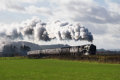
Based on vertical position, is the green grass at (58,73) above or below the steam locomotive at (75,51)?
below

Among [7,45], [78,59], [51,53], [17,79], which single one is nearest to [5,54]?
[7,45]

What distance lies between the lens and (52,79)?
20.7 m

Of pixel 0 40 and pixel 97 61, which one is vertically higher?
pixel 0 40

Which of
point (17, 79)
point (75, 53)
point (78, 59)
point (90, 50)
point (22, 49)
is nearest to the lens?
point (17, 79)

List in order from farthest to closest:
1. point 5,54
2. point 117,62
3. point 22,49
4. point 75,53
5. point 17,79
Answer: point 22,49
point 5,54
point 75,53
point 117,62
point 17,79

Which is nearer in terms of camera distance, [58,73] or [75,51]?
[58,73]

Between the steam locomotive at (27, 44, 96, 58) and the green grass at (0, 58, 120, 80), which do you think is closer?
the green grass at (0, 58, 120, 80)

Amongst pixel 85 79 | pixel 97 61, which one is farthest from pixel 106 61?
pixel 85 79

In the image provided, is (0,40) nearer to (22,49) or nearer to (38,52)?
(22,49)

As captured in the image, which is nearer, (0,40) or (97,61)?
(97,61)

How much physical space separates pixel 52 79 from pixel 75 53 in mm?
60350

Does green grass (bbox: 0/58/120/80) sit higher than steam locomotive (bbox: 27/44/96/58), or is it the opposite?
steam locomotive (bbox: 27/44/96/58)

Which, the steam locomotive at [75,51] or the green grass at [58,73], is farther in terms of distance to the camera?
the steam locomotive at [75,51]

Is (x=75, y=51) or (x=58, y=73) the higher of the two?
(x=75, y=51)
